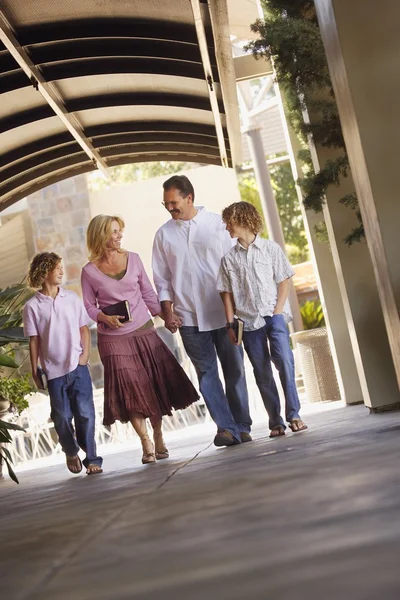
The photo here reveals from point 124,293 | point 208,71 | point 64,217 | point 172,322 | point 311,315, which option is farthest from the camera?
point 64,217

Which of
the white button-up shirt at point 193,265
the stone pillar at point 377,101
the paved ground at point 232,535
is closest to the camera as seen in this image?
the paved ground at point 232,535

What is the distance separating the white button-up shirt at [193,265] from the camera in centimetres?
781

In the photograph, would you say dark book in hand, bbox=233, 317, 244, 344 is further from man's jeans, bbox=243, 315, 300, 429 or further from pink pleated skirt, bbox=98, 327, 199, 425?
pink pleated skirt, bbox=98, 327, 199, 425

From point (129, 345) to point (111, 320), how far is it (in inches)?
9.7

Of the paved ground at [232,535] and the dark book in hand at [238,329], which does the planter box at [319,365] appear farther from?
the paved ground at [232,535]

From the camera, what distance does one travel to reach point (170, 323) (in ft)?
25.5

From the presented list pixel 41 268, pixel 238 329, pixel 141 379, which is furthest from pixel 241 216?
pixel 41 268

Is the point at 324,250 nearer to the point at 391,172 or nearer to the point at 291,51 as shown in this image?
the point at 291,51

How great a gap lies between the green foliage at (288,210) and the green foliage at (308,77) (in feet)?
97.0

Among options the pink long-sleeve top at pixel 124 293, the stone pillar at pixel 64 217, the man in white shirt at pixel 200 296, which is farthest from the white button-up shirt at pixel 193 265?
the stone pillar at pixel 64 217

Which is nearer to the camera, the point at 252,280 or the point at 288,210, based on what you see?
the point at 252,280

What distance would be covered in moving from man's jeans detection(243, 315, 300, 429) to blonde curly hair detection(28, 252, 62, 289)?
1.65 meters

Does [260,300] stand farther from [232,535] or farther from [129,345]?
[232,535]

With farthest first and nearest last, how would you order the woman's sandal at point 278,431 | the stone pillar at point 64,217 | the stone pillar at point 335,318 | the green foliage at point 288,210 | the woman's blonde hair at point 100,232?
the green foliage at point 288,210
the stone pillar at point 64,217
the stone pillar at point 335,318
the woman's blonde hair at point 100,232
the woman's sandal at point 278,431
